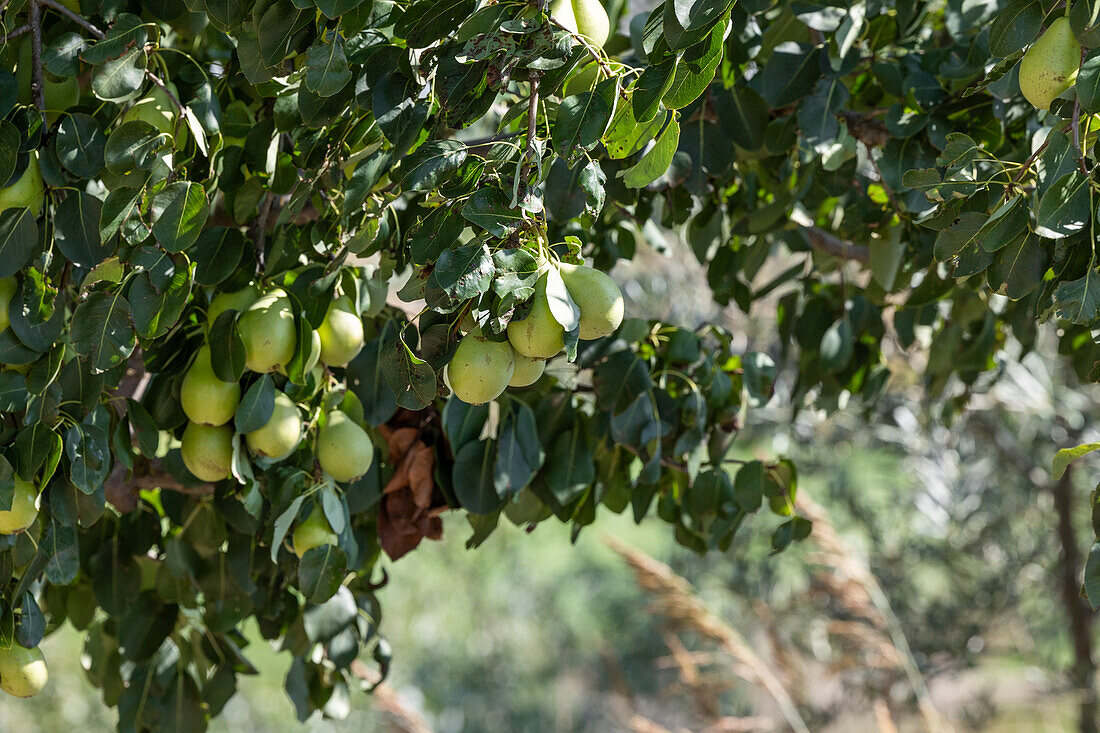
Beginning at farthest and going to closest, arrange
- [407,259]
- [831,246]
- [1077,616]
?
[1077,616] → [831,246] → [407,259]

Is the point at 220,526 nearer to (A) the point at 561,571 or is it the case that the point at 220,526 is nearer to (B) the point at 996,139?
(B) the point at 996,139

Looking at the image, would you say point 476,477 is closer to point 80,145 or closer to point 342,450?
point 342,450

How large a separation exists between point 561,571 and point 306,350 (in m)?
3.99

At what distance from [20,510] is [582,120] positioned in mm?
453

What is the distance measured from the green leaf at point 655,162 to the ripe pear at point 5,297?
44 cm

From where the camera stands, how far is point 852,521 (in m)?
3.05

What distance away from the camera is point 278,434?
2.18 ft

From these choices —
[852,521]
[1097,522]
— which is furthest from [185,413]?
[852,521]

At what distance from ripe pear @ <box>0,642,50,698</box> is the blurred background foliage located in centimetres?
99

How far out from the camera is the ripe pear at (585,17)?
0.53 metres

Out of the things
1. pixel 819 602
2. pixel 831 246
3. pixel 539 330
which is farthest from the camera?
pixel 819 602

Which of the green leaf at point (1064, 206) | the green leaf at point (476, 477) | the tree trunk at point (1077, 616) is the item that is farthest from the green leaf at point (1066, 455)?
the tree trunk at point (1077, 616)

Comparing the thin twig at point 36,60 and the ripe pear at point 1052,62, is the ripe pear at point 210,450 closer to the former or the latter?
the thin twig at point 36,60

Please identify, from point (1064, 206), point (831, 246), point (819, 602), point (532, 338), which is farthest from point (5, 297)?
point (819, 602)
